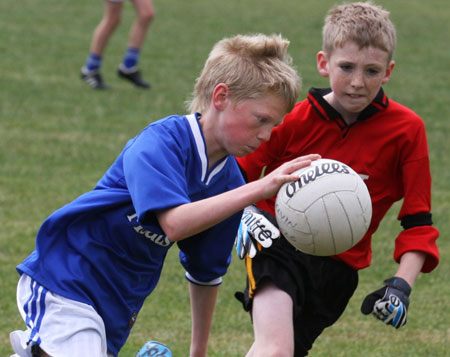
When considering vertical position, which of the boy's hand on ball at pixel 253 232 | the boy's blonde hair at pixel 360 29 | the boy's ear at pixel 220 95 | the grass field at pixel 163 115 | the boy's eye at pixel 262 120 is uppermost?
the boy's blonde hair at pixel 360 29

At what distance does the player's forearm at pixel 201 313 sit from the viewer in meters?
4.00

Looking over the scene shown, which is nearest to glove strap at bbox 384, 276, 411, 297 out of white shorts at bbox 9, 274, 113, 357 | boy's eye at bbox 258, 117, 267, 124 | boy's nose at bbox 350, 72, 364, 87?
boy's nose at bbox 350, 72, 364, 87

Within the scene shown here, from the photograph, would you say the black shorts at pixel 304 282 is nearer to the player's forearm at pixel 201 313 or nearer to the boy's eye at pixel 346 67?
the player's forearm at pixel 201 313

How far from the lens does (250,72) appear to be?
3.36m

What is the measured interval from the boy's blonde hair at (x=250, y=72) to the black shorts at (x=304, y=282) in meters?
0.81

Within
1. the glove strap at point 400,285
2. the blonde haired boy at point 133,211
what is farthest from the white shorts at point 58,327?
the glove strap at point 400,285

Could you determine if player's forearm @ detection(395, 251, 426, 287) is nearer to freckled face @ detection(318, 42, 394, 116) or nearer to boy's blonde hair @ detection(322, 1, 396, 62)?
freckled face @ detection(318, 42, 394, 116)

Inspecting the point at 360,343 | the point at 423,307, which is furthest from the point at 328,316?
the point at 423,307

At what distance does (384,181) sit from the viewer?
4.12 meters

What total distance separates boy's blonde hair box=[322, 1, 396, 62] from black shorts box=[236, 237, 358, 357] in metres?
0.96

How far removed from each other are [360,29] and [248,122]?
1.01 metres

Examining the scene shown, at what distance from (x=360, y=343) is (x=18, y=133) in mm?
5177

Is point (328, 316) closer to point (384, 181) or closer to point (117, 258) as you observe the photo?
point (384, 181)

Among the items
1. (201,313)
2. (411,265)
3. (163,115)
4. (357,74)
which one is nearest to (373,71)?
(357,74)
